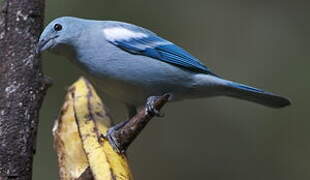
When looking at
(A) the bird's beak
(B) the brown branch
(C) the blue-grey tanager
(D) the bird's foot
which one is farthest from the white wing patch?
(B) the brown branch

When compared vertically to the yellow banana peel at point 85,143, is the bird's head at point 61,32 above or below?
above

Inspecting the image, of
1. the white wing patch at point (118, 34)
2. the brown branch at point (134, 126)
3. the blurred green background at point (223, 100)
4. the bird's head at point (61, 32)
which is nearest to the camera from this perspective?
→ the brown branch at point (134, 126)

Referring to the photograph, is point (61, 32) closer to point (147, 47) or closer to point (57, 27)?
point (57, 27)

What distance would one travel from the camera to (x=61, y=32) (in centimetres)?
275

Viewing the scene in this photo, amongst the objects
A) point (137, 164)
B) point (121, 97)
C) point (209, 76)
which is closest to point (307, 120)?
point (137, 164)

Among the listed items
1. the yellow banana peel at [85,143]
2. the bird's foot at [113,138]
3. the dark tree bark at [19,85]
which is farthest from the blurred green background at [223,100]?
the dark tree bark at [19,85]

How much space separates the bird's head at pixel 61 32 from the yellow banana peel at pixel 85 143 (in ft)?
1.06

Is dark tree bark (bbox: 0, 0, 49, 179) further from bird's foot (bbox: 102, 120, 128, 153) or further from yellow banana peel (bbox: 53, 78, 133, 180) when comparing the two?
bird's foot (bbox: 102, 120, 128, 153)

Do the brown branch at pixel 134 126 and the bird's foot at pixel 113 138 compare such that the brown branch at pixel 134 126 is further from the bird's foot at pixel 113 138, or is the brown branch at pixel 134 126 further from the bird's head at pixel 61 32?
the bird's head at pixel 61 32

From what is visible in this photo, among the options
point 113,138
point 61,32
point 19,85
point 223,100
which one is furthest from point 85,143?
point 223,100

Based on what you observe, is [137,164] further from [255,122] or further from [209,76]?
[209,76]

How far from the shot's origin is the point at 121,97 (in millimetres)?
2832

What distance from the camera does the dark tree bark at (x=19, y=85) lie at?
7.38ft

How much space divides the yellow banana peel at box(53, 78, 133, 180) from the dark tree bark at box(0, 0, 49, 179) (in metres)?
0.23
